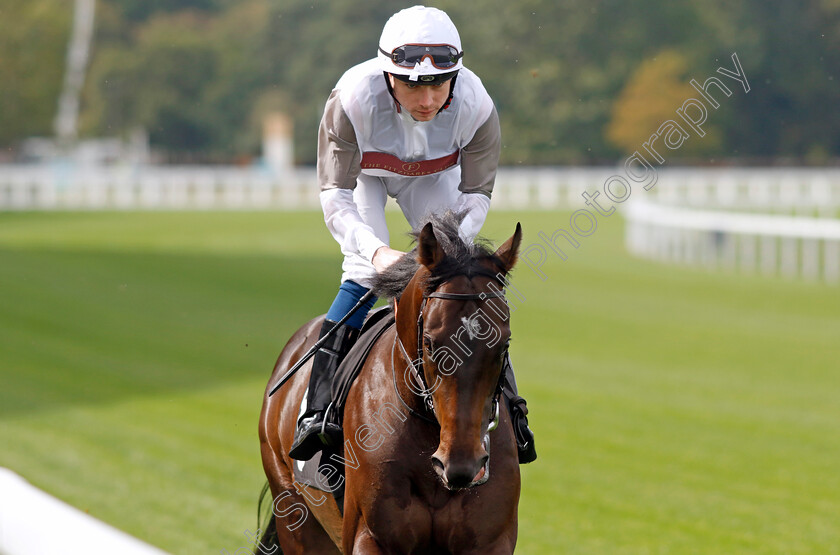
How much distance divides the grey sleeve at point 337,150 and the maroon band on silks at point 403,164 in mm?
40

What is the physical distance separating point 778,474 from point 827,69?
4969 centimetres

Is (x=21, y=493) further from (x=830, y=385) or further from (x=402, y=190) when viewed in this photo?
(x=830, y=385)

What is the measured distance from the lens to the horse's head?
9.58 feet

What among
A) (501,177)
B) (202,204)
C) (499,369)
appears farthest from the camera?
(501,177)

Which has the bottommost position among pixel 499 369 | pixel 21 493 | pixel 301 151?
pixel 301 151

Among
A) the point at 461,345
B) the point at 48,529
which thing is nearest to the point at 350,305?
the point at 461,345

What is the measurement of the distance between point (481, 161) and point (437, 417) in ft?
4.01

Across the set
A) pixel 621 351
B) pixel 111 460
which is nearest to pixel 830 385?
pixel 621 351

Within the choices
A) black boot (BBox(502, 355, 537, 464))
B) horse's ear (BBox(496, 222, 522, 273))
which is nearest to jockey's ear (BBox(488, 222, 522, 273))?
horse's ear (BBox(496, 222, 522, 273))

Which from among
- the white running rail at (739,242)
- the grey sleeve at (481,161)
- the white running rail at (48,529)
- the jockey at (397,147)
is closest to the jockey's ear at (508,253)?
the jockey at (397,147)

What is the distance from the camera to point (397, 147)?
3.89m

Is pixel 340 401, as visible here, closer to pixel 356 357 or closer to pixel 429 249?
pixel 356 357

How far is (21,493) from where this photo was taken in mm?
3070

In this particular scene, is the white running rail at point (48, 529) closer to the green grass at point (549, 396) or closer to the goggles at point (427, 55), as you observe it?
the goggles at point (427, 55)
